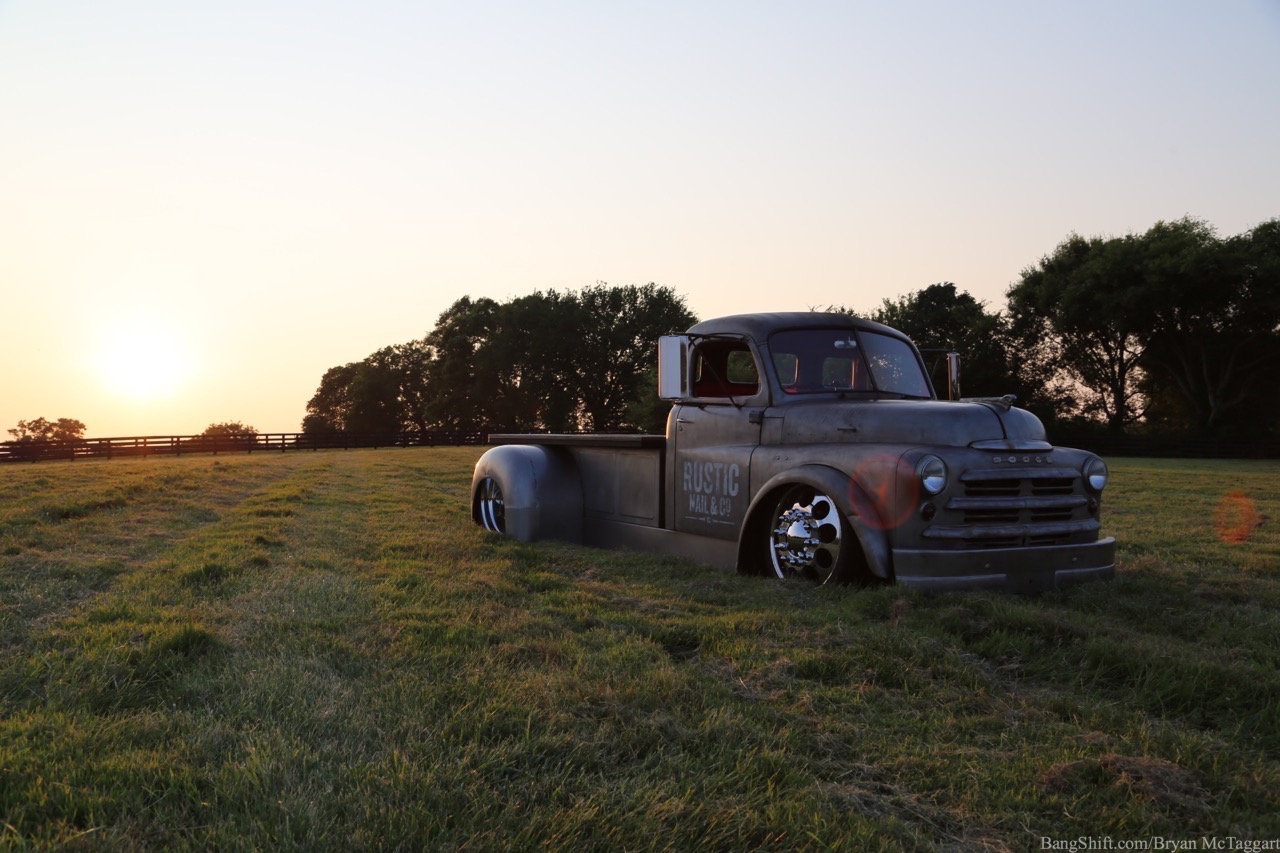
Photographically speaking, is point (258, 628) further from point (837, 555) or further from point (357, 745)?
point (837, 555)

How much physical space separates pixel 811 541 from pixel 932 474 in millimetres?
960

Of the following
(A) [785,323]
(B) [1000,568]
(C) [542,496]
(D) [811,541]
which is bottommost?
(B) [1000,568]

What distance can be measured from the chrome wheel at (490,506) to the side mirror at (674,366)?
2.66 meters

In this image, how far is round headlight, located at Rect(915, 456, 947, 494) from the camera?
217 inches

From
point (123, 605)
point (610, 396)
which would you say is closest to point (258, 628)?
point (123, 605)

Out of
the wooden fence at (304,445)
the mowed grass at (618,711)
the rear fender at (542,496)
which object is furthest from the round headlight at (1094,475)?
the wooden fence at (304,445)

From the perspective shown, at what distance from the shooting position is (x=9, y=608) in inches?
215

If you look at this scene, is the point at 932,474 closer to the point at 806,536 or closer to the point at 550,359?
the point at 806,536

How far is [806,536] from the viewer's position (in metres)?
6.14

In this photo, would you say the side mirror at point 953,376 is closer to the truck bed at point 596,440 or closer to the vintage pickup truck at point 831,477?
the vintage pickup truck at point 831,477

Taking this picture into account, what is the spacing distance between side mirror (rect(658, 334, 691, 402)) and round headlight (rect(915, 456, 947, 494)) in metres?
2.12

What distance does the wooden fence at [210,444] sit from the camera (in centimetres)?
3948

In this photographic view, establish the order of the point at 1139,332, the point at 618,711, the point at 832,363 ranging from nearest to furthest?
the point at 618,711 → the point at 832,363 → the point at 1139,332

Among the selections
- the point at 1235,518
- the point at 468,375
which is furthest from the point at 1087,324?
the point at 468,375
